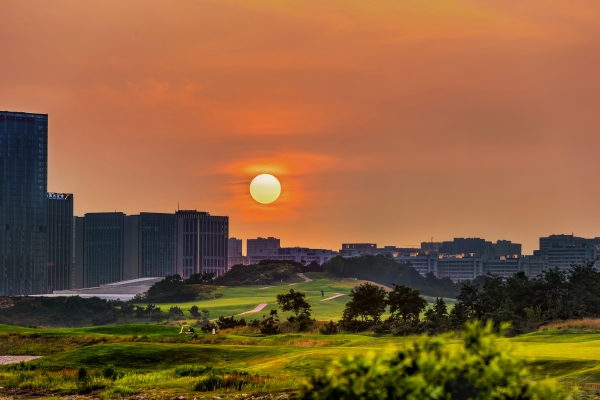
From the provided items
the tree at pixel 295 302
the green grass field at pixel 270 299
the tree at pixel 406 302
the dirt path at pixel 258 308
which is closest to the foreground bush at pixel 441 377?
the tree at pixel 406 302

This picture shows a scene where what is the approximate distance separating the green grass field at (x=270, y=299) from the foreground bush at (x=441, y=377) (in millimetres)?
125448

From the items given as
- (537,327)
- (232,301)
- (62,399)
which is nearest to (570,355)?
(62,399)

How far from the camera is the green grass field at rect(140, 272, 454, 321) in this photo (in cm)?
14906

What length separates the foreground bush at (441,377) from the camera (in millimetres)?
10273

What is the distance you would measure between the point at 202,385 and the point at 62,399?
412 cm

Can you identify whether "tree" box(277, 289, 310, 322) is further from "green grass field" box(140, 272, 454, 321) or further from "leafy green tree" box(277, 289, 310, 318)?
"green grass field" box(140, 272, 454, 321)

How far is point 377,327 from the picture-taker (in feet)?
206

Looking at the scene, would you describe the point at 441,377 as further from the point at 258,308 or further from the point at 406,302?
the point at 258,308

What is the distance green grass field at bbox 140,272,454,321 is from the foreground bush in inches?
4939

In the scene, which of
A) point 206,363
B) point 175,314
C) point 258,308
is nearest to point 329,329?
point 206,363

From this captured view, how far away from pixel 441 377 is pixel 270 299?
166 meters

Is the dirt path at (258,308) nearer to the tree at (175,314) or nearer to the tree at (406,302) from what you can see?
the tree at (175,314)

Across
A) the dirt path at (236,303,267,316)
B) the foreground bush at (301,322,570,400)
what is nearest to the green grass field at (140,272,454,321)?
the dirt path at (236,303,267,316)

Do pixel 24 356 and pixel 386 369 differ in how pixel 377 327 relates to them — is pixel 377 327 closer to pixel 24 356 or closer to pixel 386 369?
pixel 24 356
